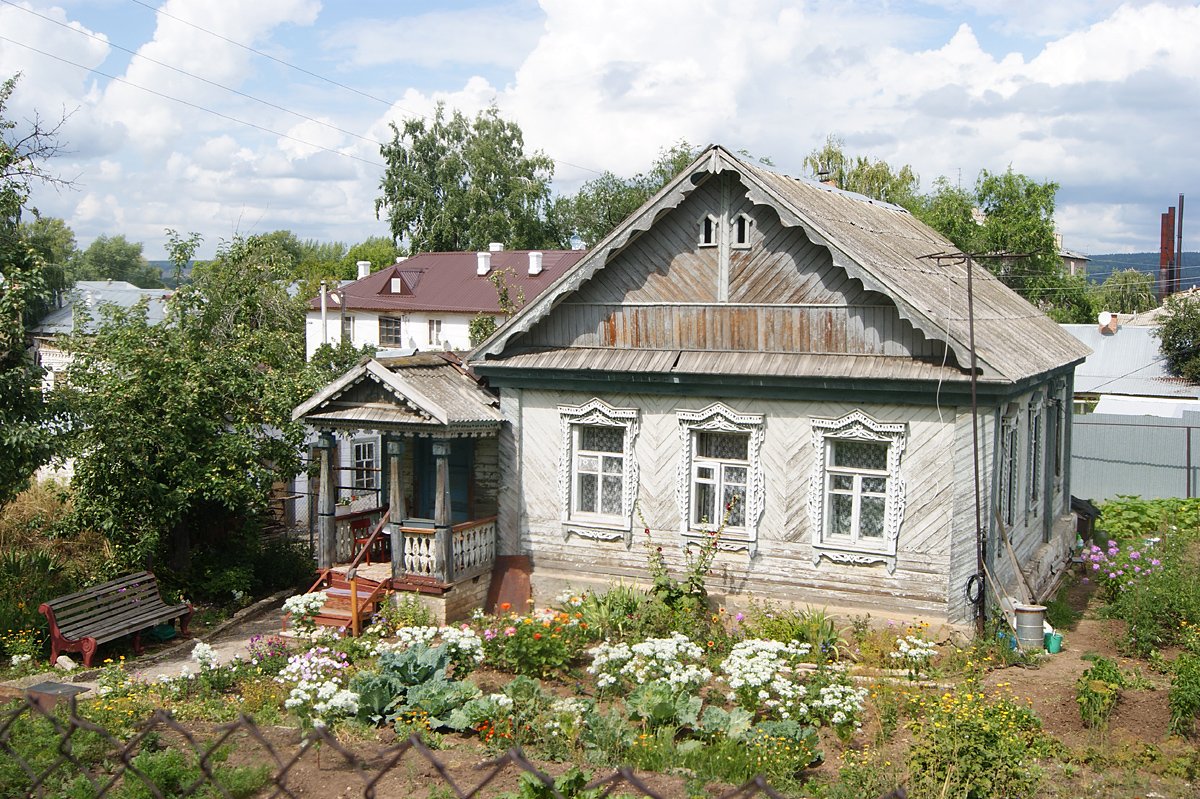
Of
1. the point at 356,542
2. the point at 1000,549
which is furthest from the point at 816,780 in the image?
the point at 356,542

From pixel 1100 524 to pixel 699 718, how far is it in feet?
45.0

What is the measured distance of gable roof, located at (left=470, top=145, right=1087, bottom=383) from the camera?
12188 millimetres

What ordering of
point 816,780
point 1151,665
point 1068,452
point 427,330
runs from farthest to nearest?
1. point 427,330
2. point 1068,452
3. point 1151,665
4. point 816,780

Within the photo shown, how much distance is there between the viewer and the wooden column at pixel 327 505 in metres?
14.8

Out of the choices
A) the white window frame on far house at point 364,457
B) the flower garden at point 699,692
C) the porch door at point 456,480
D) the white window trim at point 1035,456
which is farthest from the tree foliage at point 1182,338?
the porch door at point 456,480

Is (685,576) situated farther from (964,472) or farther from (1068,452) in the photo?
(1068,452)

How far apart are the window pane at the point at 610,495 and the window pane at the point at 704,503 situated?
1178 millimetres

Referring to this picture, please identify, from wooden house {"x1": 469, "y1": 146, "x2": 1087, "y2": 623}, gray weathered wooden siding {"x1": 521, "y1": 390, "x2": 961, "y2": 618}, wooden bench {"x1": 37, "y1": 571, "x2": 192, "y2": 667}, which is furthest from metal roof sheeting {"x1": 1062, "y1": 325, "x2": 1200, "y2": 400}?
wooden bench {"x1": 37, "y1": 571, "x2": 192, "y2": 667}

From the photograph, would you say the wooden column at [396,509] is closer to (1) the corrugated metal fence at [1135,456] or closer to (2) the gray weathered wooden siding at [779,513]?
(2) the gray weathered wooden siding at [779,513]

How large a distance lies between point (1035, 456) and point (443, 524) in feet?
29.8

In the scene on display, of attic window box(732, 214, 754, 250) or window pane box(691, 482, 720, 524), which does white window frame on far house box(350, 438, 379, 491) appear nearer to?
window pane box(691, 482, 720, 524)

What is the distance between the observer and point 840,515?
43.0 ft

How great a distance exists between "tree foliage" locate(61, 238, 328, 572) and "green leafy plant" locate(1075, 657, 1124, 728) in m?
11.1

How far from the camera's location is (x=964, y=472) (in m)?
12.4
